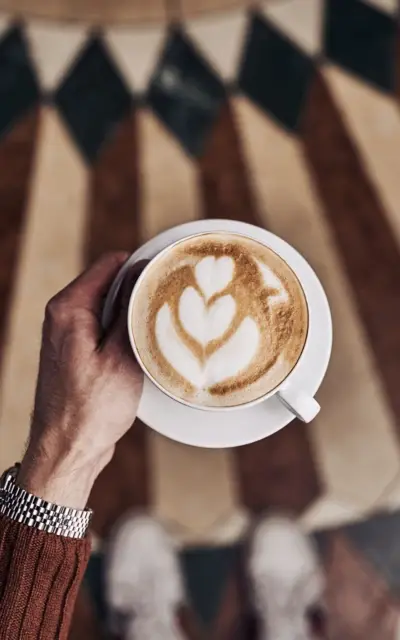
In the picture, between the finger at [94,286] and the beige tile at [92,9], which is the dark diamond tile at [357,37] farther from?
the finger at [94,286]

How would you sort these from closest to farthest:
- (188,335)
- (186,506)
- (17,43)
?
(188,335) < (186,506) < (17,43)

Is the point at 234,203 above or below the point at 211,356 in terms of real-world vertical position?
below

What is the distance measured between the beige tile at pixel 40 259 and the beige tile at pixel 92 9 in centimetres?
18

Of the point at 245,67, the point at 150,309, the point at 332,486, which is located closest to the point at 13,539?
the point at 150,309

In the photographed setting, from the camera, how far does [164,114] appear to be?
3.92 ft

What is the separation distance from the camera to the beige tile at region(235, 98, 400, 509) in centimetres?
111

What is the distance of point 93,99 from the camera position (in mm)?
1194

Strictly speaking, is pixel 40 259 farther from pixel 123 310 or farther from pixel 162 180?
pixel 123 310

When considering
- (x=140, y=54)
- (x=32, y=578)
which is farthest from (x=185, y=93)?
(x=32, y=578)

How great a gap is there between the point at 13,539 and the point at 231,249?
305 millimetres

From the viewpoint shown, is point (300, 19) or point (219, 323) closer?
point (219, 323)

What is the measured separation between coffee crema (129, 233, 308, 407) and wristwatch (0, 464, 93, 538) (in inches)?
5.6

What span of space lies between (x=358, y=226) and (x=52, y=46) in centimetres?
64

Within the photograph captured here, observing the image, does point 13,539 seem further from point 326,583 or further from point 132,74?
point 132,74
